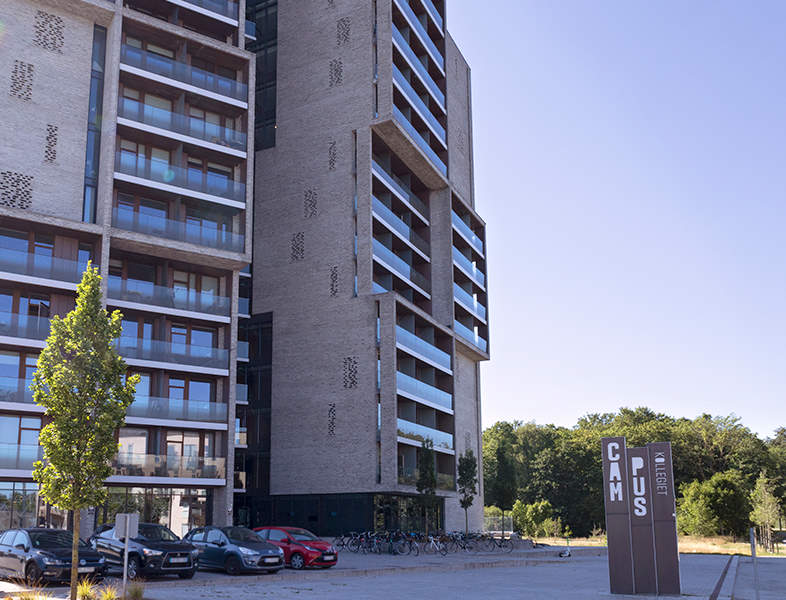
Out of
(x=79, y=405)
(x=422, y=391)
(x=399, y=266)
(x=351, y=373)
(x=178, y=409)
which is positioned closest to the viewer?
(x=79, y=405)

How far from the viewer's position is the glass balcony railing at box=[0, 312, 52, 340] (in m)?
39.0

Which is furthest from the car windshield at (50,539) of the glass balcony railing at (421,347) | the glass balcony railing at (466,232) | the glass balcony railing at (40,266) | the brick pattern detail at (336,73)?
the glass balcony railing at (466,232)

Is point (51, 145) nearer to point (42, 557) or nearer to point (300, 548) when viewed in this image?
point (300, 548)

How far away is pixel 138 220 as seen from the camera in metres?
43.3

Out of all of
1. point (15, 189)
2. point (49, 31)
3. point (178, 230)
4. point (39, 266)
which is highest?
point (49, 31)

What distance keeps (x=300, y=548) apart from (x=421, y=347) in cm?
2774

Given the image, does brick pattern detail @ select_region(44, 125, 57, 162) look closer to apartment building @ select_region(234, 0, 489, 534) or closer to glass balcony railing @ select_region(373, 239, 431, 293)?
apartment building @ select_region(234, 0, 489, 534)

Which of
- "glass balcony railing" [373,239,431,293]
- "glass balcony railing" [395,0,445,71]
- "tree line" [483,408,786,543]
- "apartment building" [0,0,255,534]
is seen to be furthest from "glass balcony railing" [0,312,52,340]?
"tree line" [483,408,786,543]

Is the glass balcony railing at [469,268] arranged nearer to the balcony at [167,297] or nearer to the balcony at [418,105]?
the balcony at [418,105]

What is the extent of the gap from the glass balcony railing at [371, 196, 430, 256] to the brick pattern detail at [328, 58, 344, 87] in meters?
8.29

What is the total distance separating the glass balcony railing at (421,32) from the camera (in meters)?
59.3

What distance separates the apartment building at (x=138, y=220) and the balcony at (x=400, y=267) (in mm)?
9697

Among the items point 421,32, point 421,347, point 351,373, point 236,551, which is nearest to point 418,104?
point 421,32

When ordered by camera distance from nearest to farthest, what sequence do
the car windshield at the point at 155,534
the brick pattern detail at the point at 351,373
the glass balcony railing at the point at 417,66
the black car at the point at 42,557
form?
the black car at the point at 42,557 < the car windshield at the point at 155,534 < the brick pattern detail at the point at 351,373 < the glass balcony railing at the point at 417,66
